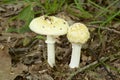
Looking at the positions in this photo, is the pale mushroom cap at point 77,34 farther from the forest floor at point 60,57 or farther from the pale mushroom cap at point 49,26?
the forest floor at point 60,57

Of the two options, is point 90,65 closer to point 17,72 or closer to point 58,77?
point 58,77

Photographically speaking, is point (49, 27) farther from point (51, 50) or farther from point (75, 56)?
point (75, 56)

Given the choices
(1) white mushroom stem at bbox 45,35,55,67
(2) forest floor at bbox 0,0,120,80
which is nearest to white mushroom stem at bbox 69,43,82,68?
(2) forest floor at bbox 0,0,120,80

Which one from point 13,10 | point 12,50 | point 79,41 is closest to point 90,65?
point 79,41

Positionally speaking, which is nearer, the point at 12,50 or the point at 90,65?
the point at 90,65

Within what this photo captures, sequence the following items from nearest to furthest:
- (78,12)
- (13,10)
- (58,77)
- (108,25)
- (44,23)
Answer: (44,23)
(58,77)
(108,25)
(78,12)
(13,10)

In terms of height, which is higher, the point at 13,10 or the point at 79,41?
the point at 79,41

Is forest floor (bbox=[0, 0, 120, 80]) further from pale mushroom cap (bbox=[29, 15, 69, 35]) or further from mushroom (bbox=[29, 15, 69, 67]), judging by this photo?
pale mushroom cap (bbox=[29, 15, 69, 35])
